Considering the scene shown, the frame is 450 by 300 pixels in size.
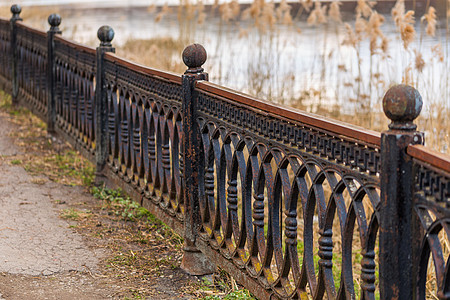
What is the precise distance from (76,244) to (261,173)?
188 centimetres

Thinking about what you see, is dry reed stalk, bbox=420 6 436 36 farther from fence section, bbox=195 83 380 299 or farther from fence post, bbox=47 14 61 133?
fence section, bbox=195 83 380 299

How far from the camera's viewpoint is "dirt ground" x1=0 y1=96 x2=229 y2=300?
4.22 meters

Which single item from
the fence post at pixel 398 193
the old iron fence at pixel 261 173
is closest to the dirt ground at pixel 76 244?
the old iron fence at pixel 261 173

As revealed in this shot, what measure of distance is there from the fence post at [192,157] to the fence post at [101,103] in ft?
5.90

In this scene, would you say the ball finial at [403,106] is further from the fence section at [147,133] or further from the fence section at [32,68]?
the fence section at [32,68]

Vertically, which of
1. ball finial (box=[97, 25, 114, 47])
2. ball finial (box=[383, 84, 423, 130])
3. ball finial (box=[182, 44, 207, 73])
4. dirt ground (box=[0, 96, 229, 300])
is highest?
ball finial (box=[97, 25, 114, 47])

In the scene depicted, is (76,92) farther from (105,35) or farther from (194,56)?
(194,56)

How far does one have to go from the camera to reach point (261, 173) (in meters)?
3.62

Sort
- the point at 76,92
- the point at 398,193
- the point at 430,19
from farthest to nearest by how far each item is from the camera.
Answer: the point at 430,19 < the point at 76,92 < the point at 398,193

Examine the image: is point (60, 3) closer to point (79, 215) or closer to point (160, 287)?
point (79, 215)

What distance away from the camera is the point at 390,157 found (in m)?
2.54

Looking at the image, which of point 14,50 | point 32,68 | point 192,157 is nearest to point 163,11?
point 14,50

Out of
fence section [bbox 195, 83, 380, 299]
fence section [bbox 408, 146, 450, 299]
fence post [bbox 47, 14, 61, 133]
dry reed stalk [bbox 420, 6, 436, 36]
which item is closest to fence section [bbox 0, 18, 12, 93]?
fence post [bbox 47, 14, 61, 133]

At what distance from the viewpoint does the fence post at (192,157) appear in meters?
4.31
